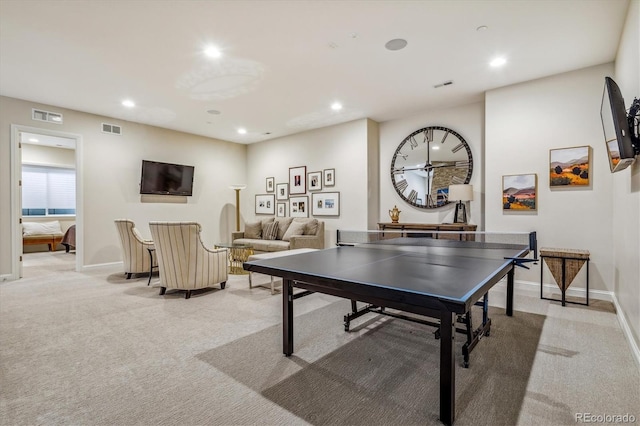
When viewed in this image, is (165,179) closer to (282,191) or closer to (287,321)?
(282,191)

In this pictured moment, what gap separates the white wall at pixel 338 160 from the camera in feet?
20.2

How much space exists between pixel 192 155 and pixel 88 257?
2950 millimetres

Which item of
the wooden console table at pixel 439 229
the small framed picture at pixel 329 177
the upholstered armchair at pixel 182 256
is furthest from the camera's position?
the small framed picture at pixel 329 177

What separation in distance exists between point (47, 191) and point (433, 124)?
33.2 ft

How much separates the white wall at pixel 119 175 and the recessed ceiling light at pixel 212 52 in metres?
3.69

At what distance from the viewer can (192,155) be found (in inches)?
290

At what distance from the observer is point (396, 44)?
3420 mm

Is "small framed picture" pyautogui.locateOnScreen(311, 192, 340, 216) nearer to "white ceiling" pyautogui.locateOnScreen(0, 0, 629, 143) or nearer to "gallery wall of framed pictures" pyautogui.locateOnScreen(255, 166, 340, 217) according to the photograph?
"gallery wall of framed pictures" pyautogui.locateOnScreen(255, 166, 340, 217)

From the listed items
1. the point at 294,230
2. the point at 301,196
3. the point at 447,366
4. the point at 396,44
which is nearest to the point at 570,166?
the point at 396,44

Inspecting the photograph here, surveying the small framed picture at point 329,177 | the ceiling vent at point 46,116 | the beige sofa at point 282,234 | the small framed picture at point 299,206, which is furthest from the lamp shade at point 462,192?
the ceiling vent at point 46,116

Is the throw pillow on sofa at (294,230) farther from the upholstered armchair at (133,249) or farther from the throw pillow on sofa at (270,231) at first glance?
the upholstered armchair at (133,249)

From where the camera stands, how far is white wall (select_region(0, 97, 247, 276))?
5016 millimetres

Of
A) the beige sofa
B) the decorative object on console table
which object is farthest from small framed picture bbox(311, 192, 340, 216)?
the decorative object on console table

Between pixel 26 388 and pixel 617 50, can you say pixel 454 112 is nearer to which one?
pixel 617 50
